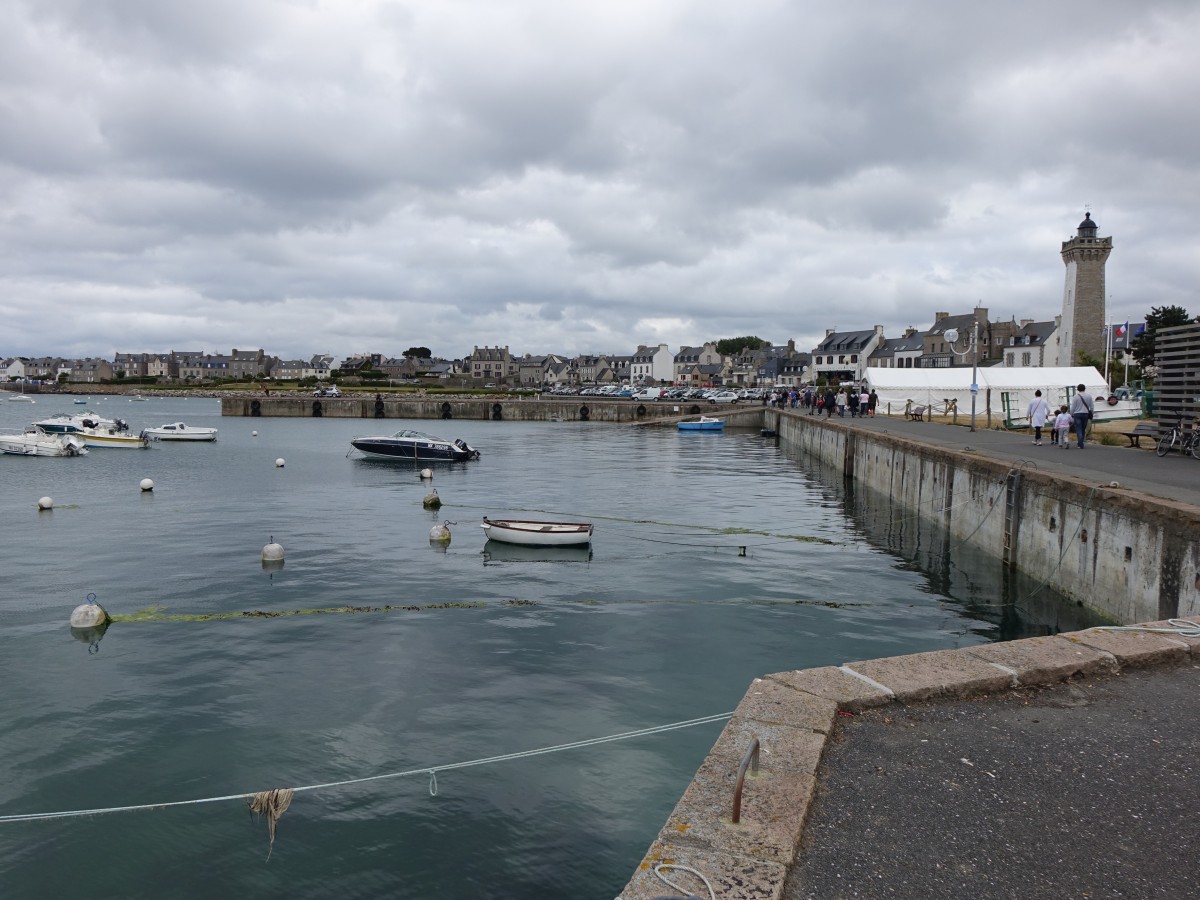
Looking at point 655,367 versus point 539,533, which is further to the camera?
point 655,367

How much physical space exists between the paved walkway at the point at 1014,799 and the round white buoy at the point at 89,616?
16057 millimetres

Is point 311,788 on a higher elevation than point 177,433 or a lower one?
lower

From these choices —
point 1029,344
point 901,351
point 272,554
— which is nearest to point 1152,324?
point 1029,344

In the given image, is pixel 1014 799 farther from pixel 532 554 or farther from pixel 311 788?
pixel 532 554

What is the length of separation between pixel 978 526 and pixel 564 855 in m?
18.2

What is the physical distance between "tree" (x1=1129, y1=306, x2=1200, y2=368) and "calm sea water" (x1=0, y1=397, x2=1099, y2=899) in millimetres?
61044

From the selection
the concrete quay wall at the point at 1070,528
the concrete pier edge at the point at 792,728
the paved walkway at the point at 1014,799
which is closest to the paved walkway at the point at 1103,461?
the concrete quay wall at the point at 1070,528

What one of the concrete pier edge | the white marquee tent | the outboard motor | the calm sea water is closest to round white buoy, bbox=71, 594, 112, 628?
the calm sea water

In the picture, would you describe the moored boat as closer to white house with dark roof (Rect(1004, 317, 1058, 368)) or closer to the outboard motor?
the outboard motor

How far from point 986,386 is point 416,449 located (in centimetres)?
3649

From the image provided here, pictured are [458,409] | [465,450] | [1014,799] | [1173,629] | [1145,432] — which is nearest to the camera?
[1014,799]

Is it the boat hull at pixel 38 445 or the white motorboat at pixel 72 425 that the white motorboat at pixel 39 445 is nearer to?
the boat hull at pixel 38 445

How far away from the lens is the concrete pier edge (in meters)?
4.41

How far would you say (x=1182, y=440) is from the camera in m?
22.9
